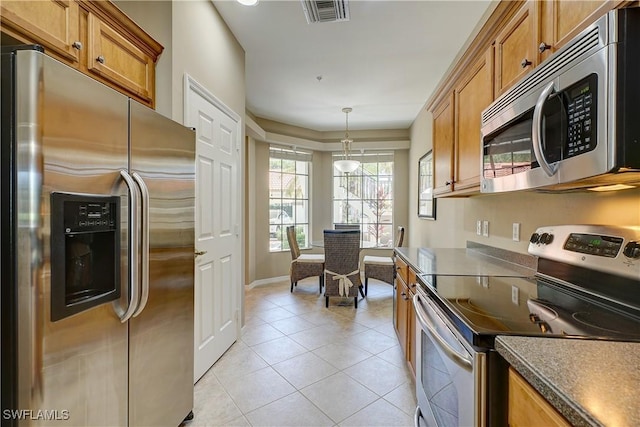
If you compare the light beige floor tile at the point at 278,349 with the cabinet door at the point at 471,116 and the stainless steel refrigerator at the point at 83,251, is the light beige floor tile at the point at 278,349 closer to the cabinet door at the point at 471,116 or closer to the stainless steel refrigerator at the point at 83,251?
the stainless steel refrigerator at the point at 83,251

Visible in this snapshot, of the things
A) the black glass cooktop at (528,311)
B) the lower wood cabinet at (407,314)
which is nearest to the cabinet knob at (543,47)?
the black glass cooktop at (528,311)

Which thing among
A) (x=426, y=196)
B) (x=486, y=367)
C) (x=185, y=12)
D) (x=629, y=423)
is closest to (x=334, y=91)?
(x=426, y=196)

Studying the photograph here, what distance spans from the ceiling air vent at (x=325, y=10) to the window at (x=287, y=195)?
3070 mm

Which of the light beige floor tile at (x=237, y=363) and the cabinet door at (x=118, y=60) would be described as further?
the light beige floor tile at (x=237, y=363)

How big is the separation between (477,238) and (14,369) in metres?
2.74

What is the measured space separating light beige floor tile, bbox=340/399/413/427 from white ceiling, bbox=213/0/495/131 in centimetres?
285

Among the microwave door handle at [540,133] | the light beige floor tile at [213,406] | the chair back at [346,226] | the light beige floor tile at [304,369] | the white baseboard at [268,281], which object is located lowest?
the light beige floor tile at [304,369]

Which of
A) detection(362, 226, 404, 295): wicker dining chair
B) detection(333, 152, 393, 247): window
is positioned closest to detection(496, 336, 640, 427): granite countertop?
detection(362, 226, 404, 295): wicker dining chair

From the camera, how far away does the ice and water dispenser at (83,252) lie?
937 mm

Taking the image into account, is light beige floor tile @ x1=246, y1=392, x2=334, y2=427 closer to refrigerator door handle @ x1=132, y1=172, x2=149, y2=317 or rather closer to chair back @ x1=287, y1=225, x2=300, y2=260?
refrigerator door handle @ x1=132, y1=172, x2=149, y2=317

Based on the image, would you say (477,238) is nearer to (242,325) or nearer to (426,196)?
(426,196)

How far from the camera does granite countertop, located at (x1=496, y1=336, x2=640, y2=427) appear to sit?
0.52m

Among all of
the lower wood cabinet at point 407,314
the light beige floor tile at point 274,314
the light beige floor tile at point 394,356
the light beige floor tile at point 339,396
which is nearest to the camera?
the light beige floor tile at point 339,396

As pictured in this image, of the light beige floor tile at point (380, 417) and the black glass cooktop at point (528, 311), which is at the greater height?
the black glass cooktop at point (528, 311)
